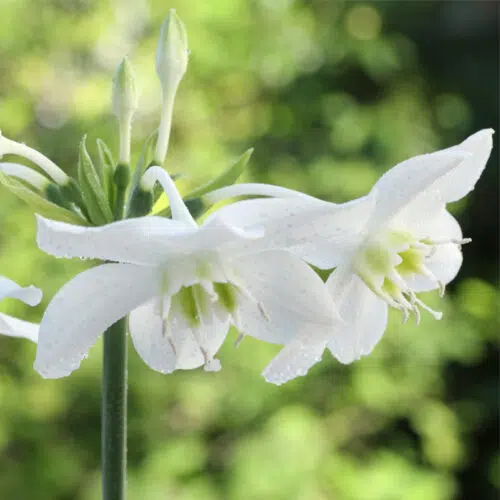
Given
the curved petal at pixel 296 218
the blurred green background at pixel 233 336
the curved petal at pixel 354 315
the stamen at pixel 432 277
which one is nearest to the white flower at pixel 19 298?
the curved petal at pixel 296 218

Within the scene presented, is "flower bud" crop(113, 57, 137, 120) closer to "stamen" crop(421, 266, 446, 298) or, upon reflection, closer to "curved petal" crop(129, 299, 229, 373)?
"curved petal" crop(129, 299, 229, 373)

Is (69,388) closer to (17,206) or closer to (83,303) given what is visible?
(17,206)

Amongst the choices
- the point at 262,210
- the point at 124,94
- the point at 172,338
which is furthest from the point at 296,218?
the point at 124,94

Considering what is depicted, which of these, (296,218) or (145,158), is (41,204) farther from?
(296,218)

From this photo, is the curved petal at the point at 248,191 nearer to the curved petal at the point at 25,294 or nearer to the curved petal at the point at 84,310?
the curved petal at the point at 84,310

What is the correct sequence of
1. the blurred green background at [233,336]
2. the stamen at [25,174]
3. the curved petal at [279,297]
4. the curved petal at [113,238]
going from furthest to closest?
the blurred green background at [233,336]
the stamen at [25,174]
the curved petal at [279,297]
the curved petal at [113,238]

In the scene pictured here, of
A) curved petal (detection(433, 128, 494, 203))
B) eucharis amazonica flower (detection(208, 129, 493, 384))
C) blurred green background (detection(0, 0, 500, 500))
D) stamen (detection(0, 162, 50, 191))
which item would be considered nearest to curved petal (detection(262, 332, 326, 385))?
eucharis amazonica flower (detection(208, 129, 493, 384))
